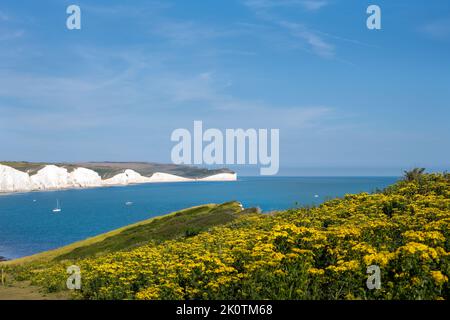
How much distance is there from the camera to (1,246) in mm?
90000

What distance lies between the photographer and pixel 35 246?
292ft

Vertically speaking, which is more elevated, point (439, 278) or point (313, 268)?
point (439, 278)

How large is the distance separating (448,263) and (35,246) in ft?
304

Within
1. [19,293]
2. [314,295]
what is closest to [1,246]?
[19,293]

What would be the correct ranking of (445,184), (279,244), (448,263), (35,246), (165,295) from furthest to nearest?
(35,246)
(445,184)
(279,244)
(165,295)
(448,263)

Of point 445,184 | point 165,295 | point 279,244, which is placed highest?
point 445,184

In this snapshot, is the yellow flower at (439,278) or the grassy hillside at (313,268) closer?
the yellow flower at (439,278)

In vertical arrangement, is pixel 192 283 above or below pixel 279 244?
below

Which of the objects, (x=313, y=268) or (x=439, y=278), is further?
(x=313, y=268)

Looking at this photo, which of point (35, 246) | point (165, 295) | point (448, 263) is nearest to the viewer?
point (448, 263)

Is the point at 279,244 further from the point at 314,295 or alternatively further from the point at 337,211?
the point at 337,211

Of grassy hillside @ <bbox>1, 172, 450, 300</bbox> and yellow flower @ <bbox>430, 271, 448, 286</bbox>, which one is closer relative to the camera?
yellow flower @ <bbox>430, 271, 448, 286</bbox>
